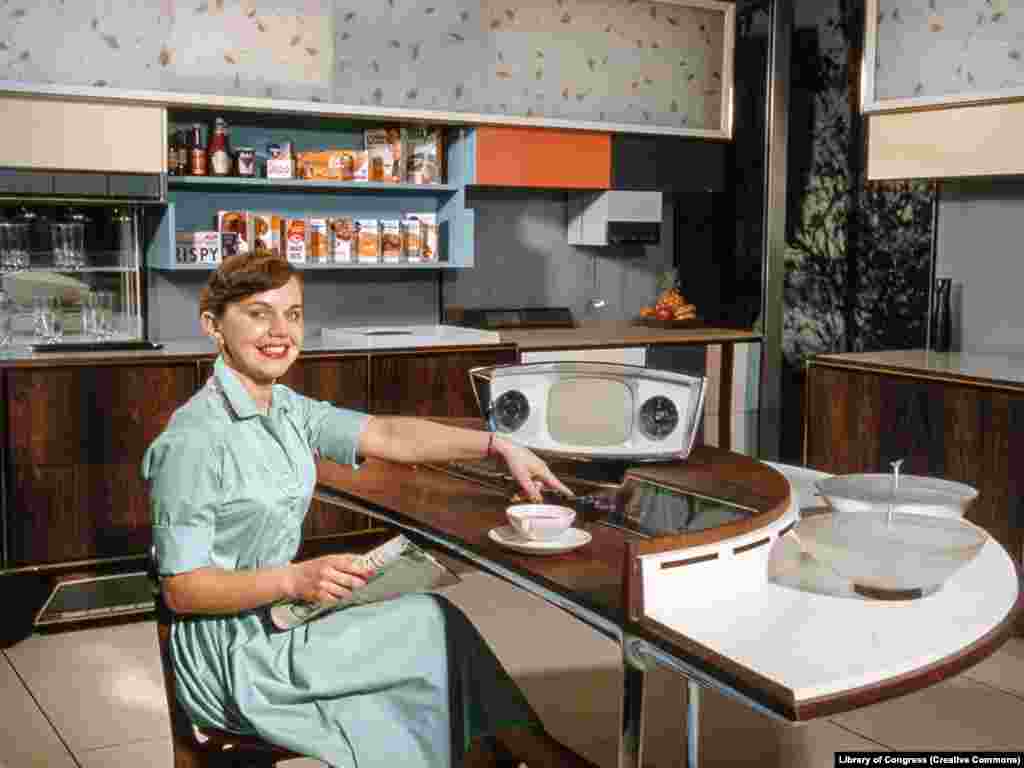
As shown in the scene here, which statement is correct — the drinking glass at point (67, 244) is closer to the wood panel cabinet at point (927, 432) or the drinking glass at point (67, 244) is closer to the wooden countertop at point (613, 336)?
the wooden countertop at point (613, 336)

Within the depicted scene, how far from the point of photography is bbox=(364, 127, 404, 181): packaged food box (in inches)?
199

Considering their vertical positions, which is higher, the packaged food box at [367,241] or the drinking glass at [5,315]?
the packaged food box at [367,241]

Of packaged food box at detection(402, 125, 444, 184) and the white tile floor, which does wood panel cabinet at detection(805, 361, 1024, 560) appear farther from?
packaged food box at detection(402, 125, 444, 184)

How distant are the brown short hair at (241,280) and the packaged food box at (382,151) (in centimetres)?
309

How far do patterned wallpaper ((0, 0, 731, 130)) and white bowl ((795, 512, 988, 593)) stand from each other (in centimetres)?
331

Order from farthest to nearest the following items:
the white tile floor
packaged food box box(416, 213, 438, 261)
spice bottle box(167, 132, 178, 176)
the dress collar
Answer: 1. packaged food box box(416, 213, 438, 261)
2. spice bottle box(167, 132, 178, 176)
3. the white tile floor
4. the dress collar

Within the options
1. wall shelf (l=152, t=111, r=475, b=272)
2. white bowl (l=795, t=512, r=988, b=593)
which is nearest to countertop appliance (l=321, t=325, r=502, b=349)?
wall shelf (l=152, t=111, r=475, b=272)

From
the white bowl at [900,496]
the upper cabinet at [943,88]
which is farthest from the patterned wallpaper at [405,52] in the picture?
the white bowl at [900,496]

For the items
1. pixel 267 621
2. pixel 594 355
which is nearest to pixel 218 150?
pixel 594 355

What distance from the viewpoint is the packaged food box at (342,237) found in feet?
16.3

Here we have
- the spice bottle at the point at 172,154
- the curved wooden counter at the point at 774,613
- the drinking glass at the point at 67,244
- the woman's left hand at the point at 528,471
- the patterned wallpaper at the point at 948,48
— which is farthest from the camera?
the spice bottle at the point at 172,154

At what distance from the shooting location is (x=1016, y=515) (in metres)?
4.04

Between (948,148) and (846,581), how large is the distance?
3207 mm

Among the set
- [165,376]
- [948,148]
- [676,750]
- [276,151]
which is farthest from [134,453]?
[948,148]
